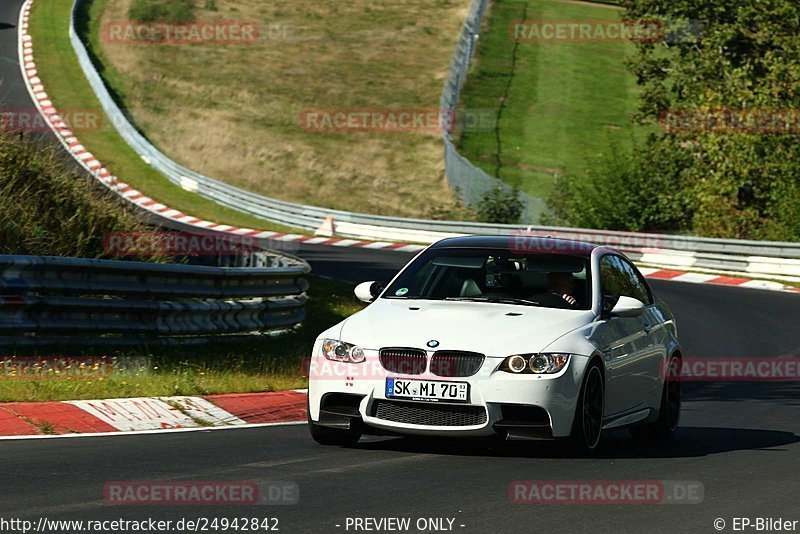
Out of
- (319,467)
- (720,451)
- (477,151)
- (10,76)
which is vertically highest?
(319,467)

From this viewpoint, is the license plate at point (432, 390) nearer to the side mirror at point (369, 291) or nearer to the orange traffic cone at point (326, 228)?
the side mirror at point (369, 291)

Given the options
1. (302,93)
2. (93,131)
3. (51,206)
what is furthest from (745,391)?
(302,93)

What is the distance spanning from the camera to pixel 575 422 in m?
9.05

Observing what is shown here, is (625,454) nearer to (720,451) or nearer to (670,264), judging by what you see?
(720,451)

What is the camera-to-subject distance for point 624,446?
1057 cm

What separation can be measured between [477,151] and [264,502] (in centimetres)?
4643

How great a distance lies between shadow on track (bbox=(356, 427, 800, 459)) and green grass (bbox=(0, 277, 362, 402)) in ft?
8.05

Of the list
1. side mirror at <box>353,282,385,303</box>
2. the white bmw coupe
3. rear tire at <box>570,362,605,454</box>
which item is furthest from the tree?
rear tire at <box>570,362,605,454</box>

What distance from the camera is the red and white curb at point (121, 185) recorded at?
35.8 metres

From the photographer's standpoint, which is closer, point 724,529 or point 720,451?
point 724,529

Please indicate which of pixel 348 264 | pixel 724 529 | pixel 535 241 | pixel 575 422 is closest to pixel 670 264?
pixel 348 264

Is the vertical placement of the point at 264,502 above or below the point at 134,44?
above

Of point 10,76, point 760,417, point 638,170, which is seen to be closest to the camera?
point 760,417

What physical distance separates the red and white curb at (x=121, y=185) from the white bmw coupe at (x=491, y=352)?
18.8 metres
